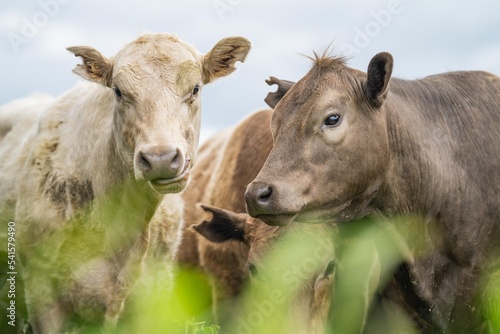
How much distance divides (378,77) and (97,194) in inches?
96.9

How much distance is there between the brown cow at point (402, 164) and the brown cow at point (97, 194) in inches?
39.5

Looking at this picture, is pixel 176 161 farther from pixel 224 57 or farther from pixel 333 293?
pixel 333 293

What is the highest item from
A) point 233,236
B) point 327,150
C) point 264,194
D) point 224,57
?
point 224,57

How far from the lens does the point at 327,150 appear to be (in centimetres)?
661

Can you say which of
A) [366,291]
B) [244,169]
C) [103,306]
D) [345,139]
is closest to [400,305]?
[366,291]

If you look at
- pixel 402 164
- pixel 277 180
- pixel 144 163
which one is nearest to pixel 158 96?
pixel 144 163

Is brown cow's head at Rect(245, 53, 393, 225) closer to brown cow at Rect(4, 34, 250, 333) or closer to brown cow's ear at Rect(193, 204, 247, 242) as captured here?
brown cow at Rect(4, 34, 250, 333)

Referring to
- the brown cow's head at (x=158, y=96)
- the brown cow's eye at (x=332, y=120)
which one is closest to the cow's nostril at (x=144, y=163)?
the brown cow's head at (x=158, y=96)

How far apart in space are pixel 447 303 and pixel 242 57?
259cm

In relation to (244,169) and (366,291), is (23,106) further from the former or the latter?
(366,291)

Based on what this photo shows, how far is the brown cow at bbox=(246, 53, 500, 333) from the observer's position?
21.5 feet

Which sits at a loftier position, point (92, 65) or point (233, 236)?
point (92, 65)

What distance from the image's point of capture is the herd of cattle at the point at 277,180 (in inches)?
262

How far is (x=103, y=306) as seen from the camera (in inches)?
298
